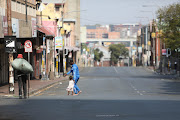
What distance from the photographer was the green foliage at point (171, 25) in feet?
163

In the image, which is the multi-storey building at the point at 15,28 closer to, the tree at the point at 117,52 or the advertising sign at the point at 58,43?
the advertising sign at the point at 58,43

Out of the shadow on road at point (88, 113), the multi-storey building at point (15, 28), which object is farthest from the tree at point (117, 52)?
the shadow on road at point (88, 113)

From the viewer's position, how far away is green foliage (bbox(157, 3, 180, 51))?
4981cm

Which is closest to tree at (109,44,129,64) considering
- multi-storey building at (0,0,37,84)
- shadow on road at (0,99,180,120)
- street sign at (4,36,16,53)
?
multi-storey building at (0,0,37,84)

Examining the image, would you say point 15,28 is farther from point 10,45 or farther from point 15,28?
point 10,45

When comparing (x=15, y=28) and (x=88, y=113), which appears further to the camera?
(x=15, y=28)

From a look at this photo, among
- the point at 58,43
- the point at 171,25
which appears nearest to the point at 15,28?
the point at 58,43

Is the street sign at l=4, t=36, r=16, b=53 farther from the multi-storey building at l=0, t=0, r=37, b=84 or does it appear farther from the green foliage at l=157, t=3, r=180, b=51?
the green foliage at l=157, t=3, r=180, b=51

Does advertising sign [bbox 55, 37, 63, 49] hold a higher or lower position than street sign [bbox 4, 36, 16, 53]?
higher

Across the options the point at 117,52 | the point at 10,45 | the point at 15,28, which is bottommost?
the point at 117,52

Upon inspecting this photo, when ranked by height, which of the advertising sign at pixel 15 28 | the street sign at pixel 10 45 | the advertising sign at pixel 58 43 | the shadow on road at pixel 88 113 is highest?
the advertising sign at pixel 15 28

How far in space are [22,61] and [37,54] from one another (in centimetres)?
2980

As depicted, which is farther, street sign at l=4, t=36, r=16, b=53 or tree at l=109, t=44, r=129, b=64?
tree at l=109, t=44, r=129, b=64

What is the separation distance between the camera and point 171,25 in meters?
50.4
